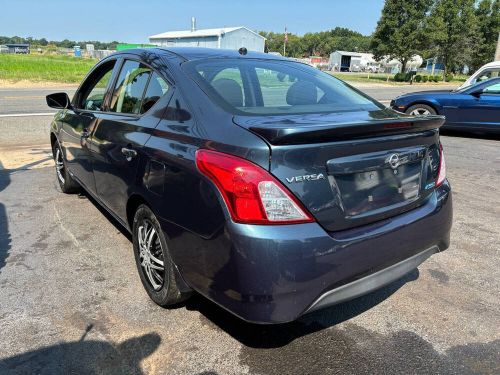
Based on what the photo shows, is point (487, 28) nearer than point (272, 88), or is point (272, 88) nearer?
point (272, 88)

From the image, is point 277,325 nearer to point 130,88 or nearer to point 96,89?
point 130,88

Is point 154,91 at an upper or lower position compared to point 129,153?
upper

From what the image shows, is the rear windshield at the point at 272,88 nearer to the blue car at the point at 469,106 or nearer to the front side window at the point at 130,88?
the front side window at the point at 130,88

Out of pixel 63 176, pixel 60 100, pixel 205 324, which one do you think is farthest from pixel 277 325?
pixel 63 176

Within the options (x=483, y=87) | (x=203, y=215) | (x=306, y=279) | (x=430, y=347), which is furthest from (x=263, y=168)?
(x=483, y=87)

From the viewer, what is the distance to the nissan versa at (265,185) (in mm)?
2113

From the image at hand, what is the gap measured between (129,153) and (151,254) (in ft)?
2.33

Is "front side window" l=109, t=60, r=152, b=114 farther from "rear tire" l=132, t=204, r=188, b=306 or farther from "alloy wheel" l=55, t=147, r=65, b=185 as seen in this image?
"alloy wheel" l=55, t=147, r=65, b=185

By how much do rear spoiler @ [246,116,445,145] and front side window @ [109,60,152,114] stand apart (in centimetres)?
132

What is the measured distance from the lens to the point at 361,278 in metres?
2.38

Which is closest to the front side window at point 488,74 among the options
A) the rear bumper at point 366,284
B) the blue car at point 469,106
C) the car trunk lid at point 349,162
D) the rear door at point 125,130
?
the blue car at point 469,106

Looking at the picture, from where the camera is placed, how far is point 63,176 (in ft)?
17.5

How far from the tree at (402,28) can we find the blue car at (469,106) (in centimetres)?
4267

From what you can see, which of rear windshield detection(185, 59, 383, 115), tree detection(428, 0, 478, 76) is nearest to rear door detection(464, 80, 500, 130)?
rear windshield detection(185, 59, 383, 115)
